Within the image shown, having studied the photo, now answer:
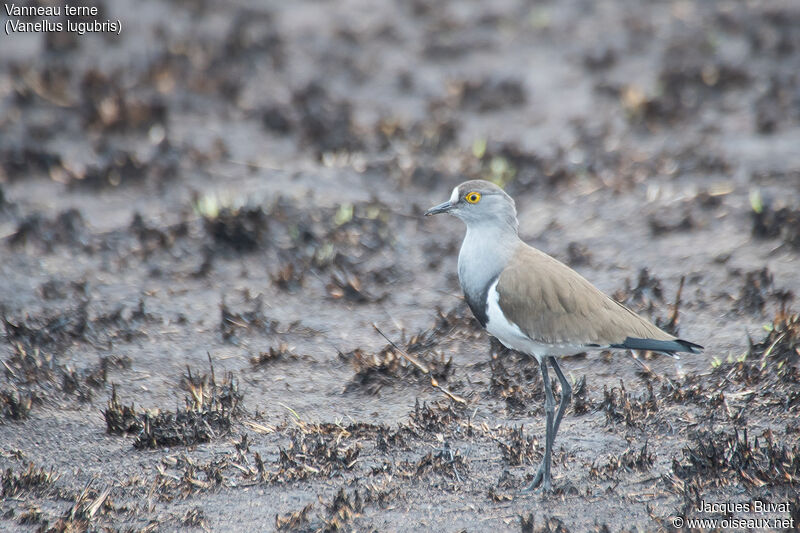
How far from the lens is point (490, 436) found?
4824 millimetres

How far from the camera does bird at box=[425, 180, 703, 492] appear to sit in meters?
4.45

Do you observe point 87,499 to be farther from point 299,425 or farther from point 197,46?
point 197,46

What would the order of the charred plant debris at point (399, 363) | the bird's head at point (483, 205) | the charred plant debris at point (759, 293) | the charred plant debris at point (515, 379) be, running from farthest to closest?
the charred plant debris at point (759, 293) → the charred plant debris at point (399, 363) → the charred plant debris at point (515, 379) → the bird's head at point (483, 205)

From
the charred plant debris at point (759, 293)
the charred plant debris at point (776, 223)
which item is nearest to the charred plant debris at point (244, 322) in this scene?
the charred plant debris at point (759, 293)

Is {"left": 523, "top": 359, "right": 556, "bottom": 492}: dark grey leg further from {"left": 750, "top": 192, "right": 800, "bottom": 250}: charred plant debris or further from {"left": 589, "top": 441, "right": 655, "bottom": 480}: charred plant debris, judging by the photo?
{"left": 750, "top": 192, "right": 800, "bottom": 250}: charred plant debris

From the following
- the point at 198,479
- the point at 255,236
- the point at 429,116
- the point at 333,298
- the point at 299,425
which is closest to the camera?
the point at 198,479

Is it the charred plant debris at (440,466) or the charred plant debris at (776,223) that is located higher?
the charred plant debris at (776,223)

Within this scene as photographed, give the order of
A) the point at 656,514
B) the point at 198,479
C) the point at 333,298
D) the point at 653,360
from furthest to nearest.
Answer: the point at 333,298, the point at 653,360, the point at 198,479, the point at 656,514

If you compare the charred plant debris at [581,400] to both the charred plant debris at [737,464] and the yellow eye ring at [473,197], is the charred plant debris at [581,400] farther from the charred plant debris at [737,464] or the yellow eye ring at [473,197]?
the yellow eye ring at [473,197]

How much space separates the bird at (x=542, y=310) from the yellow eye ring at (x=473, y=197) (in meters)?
0.10

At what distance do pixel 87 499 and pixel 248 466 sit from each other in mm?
820

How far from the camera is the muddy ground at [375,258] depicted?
4.48 m

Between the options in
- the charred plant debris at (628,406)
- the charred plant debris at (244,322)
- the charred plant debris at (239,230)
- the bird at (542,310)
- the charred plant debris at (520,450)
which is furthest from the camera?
the charred plant debris at (239,230)

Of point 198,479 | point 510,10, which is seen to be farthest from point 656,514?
point 510,10
